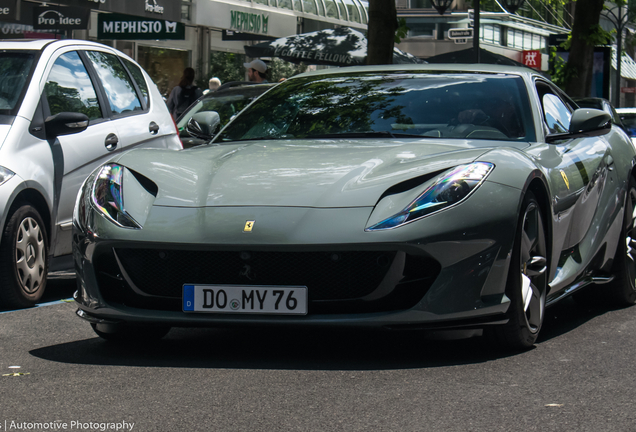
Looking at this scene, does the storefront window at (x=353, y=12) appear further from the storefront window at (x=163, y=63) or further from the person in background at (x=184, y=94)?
the person in background at (x=184, y=94)

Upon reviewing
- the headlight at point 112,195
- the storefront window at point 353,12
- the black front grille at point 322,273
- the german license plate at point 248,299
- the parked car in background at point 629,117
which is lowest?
the parked car in background at point 629,117

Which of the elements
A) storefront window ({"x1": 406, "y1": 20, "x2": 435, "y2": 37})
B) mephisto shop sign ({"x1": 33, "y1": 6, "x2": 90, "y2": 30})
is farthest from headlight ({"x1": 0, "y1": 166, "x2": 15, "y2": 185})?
storefront window ({"x1": 406, "y1": 20, "x2": 435, "y2": 37})

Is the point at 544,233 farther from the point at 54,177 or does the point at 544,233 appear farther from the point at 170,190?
the point at 54,177

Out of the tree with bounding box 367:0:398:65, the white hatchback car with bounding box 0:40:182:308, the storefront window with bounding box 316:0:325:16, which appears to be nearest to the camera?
the white hatchback car with bounding box 0:40:182:308

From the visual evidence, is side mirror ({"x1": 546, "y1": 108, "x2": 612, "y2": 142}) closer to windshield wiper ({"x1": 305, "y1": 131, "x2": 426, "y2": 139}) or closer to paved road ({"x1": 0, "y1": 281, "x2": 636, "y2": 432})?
windshield wiper ({"x1": 305, "y1": 131, "x2": 426, "y2": 139})

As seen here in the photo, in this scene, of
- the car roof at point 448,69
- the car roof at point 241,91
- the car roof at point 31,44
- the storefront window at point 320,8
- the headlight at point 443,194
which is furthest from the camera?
the storefront window at point 320,8

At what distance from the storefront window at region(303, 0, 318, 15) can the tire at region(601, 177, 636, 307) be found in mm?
24243

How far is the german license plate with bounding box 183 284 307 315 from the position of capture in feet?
14.7

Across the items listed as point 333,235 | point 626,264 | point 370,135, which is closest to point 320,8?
point 626,264

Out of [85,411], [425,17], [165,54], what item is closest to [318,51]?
[165,54]

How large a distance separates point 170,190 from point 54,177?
7.43 feet

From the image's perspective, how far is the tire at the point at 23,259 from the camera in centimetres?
623

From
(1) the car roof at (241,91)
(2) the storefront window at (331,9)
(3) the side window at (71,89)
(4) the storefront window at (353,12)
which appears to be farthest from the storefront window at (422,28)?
(3) the side window at (71,89)

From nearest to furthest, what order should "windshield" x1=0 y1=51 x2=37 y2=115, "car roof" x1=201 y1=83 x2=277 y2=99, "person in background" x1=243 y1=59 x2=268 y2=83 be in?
1. "windshield" x1=0 y1=51 x2=37 y2=115
2. "car roof" x1=201 y1=83 x2=277 y2=99
3. "person in background" x1=243 y1=59 x2=268 y2=83
